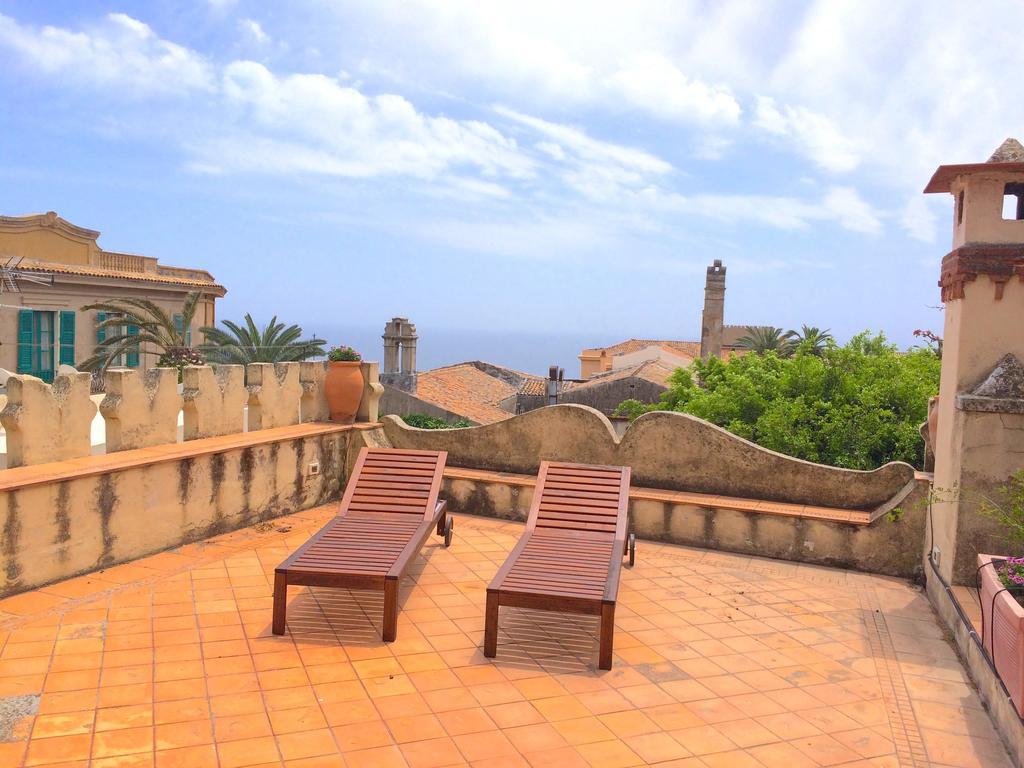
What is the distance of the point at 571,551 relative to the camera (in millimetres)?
6664

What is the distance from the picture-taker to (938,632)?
254 inches

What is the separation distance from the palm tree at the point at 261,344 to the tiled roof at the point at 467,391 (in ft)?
21.6

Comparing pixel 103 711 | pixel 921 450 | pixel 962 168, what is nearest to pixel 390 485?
pixel 103 711

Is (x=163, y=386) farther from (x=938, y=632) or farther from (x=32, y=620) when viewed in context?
(x=938, y=632)

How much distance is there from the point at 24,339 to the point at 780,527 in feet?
74.8

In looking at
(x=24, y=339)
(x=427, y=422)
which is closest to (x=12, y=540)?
(x=427, y=422)

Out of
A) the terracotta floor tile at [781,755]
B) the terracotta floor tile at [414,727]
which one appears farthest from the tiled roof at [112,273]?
the terracotta floor tile at [781,755]

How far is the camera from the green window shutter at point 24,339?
23.3m

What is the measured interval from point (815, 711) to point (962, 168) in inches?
169

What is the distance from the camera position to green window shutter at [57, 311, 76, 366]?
2456cm

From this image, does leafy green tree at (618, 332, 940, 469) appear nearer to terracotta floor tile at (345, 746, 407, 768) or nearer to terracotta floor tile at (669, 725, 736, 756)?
terracotta floor tile at (669, 725, 736, 756)

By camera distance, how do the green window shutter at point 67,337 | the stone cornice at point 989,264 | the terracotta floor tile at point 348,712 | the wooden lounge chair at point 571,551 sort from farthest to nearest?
the green window shutter at point 67,337, the stone cornice at point 989,264, the wooden lounge chair at point 571,551, the terracotta floor tile at point 348,712

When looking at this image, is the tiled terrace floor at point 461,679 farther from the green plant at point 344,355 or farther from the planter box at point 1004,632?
the green plant at point 344,355

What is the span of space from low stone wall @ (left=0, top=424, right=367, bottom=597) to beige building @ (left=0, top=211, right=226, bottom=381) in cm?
1449
